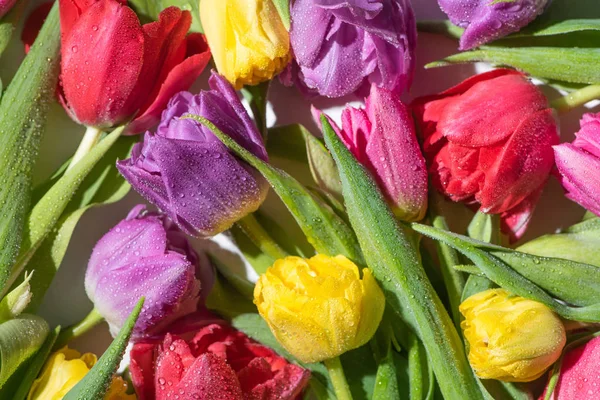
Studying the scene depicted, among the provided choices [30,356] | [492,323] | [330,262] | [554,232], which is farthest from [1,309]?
[554,232]

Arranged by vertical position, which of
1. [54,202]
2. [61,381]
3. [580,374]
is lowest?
[580,374]

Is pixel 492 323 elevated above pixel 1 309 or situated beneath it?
situated beneath

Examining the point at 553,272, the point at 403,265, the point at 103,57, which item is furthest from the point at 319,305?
the point at 103,57

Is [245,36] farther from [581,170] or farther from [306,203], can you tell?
[581,170]

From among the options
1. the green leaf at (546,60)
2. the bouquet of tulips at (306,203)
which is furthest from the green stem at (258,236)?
the green leaf at (546,60)

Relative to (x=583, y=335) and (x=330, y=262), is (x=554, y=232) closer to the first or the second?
(x=583, y=335)

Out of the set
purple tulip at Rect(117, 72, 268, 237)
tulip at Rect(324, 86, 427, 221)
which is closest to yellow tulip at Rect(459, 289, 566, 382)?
tulip at Rect(324, 86, 427, 221)
